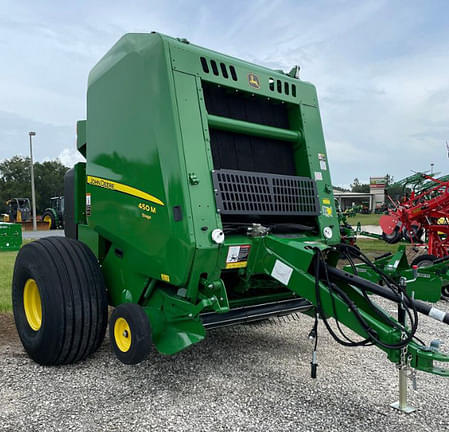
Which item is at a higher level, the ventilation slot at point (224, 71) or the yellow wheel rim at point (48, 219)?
the yellow wheel rim at point (48, 219)

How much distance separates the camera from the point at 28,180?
185 ft

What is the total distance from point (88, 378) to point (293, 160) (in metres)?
2.51

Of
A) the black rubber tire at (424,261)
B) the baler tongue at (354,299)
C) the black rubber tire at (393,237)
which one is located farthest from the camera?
the black rubber tire at (393,237)

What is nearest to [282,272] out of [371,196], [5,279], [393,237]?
[5,279]

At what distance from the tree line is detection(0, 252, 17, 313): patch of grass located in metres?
43.9

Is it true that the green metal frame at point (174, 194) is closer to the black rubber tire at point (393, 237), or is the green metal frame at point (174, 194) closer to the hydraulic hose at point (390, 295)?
the hydraulic hose at point (390, 295)

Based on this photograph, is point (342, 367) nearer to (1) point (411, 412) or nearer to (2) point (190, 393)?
(1) point (411, 412)

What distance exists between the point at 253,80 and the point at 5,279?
256 inches

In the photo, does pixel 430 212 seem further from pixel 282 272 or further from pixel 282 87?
pixel 282 272

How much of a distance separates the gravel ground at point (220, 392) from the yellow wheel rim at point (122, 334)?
31cm

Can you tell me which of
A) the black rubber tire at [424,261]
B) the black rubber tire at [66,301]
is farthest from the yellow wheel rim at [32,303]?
the black rubber tire at [424,261]

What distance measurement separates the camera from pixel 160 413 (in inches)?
113

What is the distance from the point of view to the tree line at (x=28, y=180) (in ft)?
176

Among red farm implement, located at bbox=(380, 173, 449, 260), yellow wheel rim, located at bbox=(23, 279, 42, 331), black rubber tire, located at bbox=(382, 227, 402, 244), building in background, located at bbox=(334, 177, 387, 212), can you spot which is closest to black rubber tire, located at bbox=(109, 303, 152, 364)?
yellow wheel rim, located at bbox=(23, 279, 42, 331)
